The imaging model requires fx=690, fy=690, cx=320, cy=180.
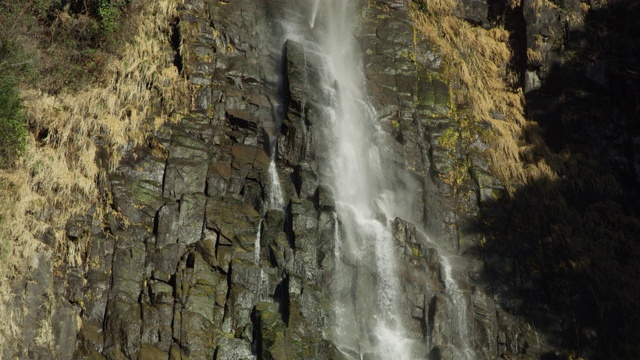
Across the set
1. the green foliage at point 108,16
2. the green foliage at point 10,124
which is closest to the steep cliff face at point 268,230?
the green foliage at point 108,16

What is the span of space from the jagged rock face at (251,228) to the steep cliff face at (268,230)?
0.14ft

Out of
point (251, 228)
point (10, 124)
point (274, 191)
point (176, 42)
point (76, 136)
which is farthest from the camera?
point (176, 42)

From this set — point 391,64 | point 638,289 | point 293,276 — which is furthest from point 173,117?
point 638,289

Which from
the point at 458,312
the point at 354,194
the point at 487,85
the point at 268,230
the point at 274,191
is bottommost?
the point at 458,312

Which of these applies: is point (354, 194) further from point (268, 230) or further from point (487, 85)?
point (487, 85)

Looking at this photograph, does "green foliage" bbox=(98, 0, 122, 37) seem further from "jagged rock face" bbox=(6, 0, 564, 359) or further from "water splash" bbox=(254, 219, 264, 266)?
"water splash" bbox=(254, 219, 264, 266)

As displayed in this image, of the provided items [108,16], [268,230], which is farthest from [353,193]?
[108,16]

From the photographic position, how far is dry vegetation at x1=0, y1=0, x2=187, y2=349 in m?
16.9

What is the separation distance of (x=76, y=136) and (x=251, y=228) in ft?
18.4

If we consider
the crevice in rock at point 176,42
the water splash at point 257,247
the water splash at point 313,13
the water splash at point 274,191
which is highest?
the water splash at point 313,13

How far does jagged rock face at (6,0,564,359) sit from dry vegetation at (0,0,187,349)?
0.57 metres

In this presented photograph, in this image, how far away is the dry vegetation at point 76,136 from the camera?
→ 55.3 feet

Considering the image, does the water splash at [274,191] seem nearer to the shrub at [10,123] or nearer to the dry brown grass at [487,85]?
the shrub at [10,123]

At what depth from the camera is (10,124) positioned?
17.7 m
